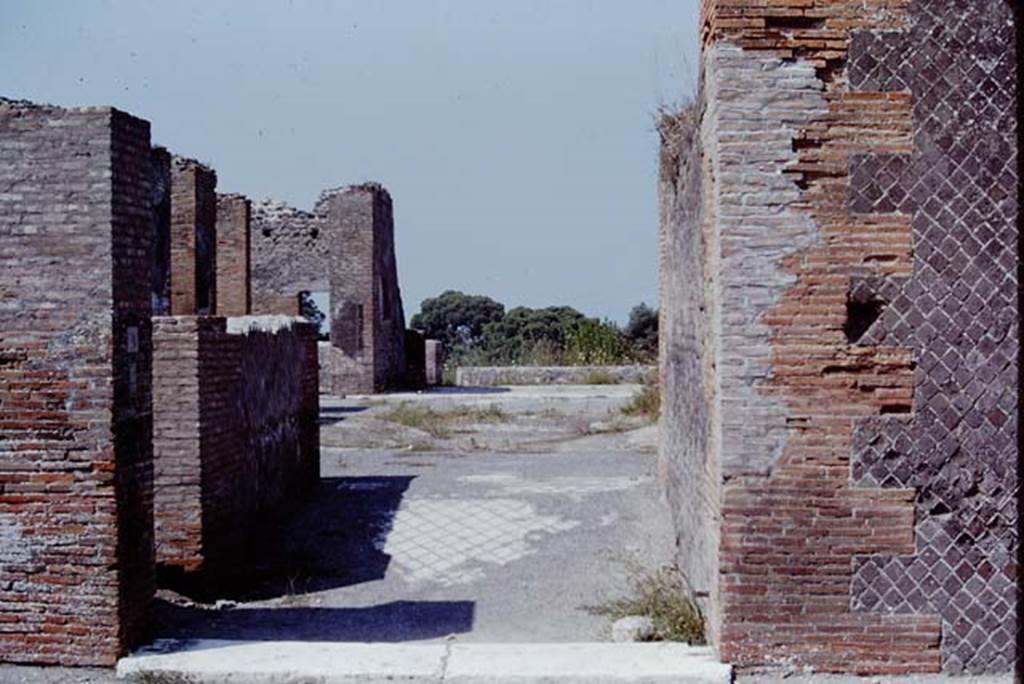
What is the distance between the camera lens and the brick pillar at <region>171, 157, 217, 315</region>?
54.3 ft

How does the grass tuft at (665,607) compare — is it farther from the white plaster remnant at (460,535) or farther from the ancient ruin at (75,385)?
the ancient ruin at (75,385)

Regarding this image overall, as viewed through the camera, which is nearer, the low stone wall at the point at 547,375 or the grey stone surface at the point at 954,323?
the grey stone surface at the point at 954,323

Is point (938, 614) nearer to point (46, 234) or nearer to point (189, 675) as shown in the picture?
point (189, 675)

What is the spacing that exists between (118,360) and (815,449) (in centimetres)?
358

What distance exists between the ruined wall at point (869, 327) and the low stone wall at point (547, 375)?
17670 millimetres

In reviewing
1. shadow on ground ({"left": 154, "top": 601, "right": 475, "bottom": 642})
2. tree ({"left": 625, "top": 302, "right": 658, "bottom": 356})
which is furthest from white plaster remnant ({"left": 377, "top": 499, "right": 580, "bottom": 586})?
tree ({"left": 625, "top": 302, "right": 658, "bottom": 356})

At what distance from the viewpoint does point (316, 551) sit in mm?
8547

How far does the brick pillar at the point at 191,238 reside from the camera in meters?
16.5

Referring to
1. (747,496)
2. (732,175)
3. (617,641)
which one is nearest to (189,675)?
(617,641)

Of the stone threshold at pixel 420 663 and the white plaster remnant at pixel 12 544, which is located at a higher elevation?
the white plaster remnant at pixel 12 544

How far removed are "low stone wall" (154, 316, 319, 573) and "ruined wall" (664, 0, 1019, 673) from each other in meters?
3.79

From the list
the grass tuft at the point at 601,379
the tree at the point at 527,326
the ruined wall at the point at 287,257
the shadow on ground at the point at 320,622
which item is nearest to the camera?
the shadow on ground at the point at 320,622

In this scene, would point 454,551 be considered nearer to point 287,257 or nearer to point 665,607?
point 665,607

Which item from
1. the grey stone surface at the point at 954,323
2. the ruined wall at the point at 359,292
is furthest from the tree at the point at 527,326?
the grey stone surface at the point at 954,323
